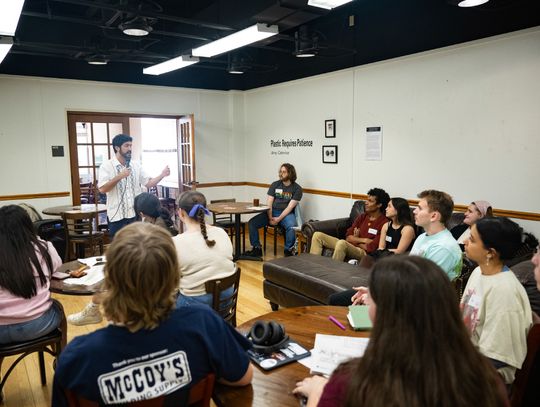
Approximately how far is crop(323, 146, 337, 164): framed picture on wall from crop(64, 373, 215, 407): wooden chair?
5.17m

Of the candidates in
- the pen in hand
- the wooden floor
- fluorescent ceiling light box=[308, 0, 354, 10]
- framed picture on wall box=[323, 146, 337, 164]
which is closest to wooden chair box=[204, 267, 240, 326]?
the pen in hand

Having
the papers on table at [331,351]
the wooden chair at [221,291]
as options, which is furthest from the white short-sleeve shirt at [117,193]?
the papers on table at [331,351]

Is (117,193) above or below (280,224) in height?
above

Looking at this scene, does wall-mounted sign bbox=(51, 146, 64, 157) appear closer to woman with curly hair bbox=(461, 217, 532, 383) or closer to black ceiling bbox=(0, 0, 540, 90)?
black ceiling bbox=(0, 0, 540, 90)

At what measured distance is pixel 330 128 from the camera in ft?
20.2

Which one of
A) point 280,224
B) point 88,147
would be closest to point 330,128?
point 280,224

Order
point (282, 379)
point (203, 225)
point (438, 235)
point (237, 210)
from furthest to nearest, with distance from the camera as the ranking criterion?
point (237, 210) → point (438, 235) → point (203, 225) → point (282, 379)

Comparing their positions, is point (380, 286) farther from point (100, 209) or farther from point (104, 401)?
point (100, 209)

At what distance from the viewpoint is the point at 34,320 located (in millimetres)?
2260

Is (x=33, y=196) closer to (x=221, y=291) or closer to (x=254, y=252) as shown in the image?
(x=254, y=252)

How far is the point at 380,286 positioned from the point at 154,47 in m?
6.77

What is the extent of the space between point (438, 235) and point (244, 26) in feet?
10.3

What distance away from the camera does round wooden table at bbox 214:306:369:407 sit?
4.28 feet

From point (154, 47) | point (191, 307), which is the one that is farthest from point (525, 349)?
point (154, 47)
